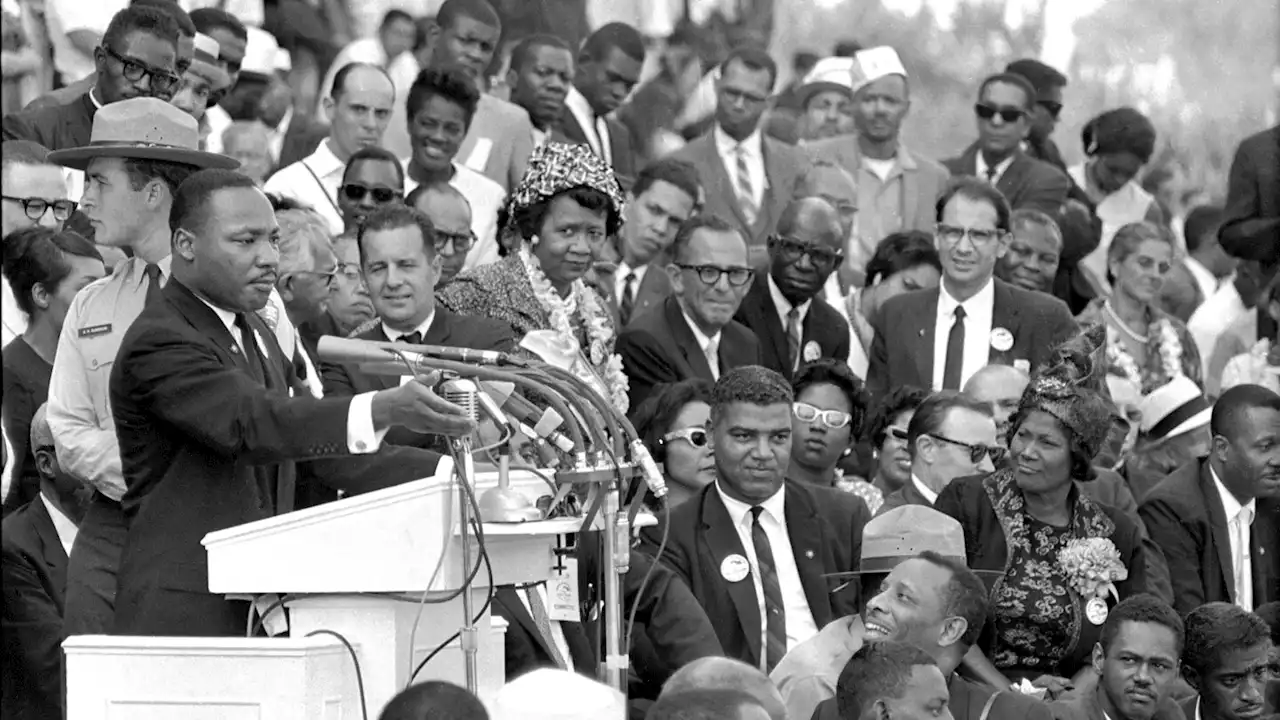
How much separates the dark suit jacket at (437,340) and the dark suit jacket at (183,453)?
1482mm

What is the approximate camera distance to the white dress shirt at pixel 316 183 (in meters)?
8.63

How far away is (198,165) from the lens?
5.61 m

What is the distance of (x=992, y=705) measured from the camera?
5.73 m

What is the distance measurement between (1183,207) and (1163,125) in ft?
1.94

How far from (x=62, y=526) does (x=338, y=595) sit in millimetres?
2554

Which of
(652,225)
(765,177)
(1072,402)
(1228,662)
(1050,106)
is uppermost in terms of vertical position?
(1050,106)

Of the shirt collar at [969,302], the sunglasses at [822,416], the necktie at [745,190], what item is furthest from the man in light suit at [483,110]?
the sunglasses at [822,416]

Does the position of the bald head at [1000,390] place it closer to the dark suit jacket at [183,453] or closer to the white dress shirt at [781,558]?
the white dress shirt at [781,558]

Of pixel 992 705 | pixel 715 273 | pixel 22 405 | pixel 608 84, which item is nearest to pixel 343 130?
pixel 715 273

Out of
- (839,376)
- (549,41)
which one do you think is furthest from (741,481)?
(549,41)

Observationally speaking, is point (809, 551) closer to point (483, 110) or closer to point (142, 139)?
point (142, 139)

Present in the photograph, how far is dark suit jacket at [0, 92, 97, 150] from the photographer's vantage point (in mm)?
7824

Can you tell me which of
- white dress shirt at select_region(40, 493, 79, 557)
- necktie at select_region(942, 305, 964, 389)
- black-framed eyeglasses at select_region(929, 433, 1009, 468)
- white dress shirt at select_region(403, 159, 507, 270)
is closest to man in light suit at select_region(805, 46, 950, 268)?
necktie at select_region(942, 305, 964, 389)

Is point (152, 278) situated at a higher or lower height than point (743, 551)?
higher
